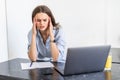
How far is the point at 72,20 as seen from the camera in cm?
312

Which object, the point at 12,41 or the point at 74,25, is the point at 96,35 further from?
the point at 12,41

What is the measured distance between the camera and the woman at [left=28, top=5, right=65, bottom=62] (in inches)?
84.1

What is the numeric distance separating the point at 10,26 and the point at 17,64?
86 centimetres

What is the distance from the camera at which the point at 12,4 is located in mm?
2650

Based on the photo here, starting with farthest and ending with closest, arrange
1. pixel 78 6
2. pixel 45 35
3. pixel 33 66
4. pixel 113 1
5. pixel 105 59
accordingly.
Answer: pixel 78 6 < pixel 113 1 < pixel 45 35 < pixel 33 66 < pixel 105 59

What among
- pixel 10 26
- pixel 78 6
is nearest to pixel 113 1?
pixel 78 6

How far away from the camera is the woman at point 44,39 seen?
7.01 ft

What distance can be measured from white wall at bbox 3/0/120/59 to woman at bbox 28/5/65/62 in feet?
1.71

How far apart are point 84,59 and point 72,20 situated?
5.36ft

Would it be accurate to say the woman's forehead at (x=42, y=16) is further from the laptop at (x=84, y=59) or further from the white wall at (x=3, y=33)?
the laptop at (x=84, y=59)

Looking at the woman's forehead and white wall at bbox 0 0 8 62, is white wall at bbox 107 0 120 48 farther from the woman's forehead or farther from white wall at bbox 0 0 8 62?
white wall at bbox 0 0 8 62

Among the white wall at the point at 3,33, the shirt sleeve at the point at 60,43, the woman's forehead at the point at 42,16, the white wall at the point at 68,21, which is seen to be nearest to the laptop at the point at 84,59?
the shirt sleeve at the point at 60,43

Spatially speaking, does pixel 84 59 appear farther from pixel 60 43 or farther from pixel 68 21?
pixel 68 21

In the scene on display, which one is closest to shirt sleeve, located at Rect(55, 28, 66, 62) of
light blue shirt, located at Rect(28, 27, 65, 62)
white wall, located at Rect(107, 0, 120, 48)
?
light blue shirt, located at Rect(28, 27, 65, 62)
